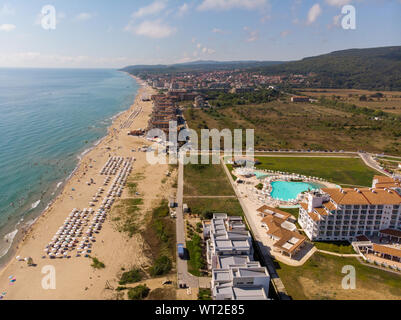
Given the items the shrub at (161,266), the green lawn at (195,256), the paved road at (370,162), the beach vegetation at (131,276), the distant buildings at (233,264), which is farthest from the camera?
the paved road at (370,162)

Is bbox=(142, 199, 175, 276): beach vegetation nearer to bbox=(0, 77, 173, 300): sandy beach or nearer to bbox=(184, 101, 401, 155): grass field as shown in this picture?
bbox=(0, 77, 173, 300): sandy beach

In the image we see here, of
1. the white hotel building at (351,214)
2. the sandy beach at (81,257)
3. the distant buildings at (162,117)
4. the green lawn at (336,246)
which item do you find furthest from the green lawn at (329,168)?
the distant buildings at (162,117)

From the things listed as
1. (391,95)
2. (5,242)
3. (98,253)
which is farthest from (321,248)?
(391,95)

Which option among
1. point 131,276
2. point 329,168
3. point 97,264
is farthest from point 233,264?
point 329,168

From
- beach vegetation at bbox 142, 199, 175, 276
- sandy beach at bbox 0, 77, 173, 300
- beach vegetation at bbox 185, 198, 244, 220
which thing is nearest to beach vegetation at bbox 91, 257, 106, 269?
sandy beach at bbox 0, 77, 173, 300

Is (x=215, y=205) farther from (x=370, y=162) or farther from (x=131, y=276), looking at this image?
(x=370, y=162)

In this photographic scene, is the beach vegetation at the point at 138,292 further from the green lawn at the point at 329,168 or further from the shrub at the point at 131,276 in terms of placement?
the green lawn at the point at 329,168
